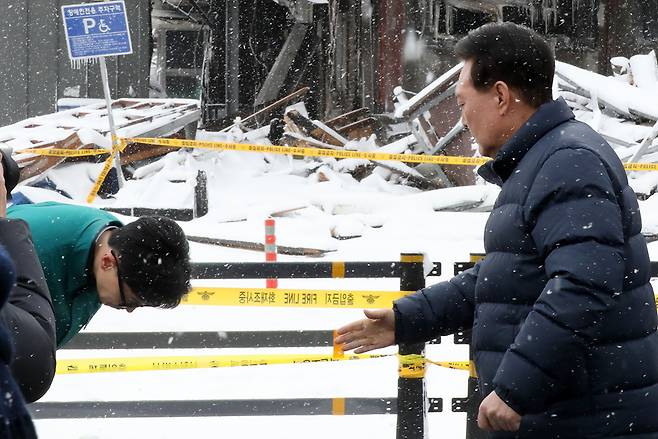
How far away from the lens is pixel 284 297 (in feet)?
17.2

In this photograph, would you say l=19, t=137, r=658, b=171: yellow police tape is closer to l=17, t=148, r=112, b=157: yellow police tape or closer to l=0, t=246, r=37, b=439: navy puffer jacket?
l=17, t=148, r=112, b=157: yellow police tape

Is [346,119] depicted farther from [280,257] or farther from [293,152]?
[280,257]

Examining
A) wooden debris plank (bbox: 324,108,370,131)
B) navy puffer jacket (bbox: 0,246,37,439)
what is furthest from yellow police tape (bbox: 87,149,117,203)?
navy puffer jacket (bbox: 0,246,37,439)

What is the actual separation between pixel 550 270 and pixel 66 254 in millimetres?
1343

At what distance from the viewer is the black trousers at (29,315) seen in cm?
204

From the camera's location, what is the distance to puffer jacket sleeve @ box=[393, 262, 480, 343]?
9.49ft

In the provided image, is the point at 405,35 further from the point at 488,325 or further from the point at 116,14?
the point at 488,325

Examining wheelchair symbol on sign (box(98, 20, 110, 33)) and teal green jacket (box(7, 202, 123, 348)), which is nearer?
teal green jacket (box(7, 202, 123, 348))

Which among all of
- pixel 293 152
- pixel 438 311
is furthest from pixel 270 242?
pixel 438 311

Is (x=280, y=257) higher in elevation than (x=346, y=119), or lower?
lower

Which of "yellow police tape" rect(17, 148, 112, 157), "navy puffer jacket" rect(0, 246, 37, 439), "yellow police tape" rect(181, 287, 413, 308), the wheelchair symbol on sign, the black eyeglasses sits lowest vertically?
"yellow police tape" rect(17, 148, 112, 157)

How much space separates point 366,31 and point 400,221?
854 cm

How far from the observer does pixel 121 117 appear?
722 inches

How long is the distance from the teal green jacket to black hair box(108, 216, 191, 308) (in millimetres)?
92
